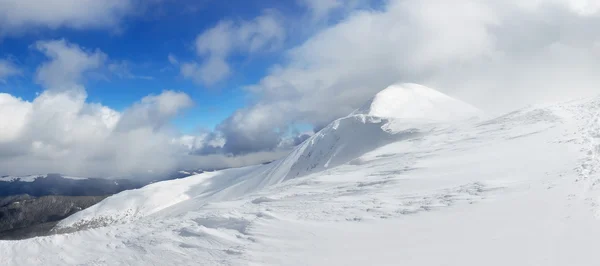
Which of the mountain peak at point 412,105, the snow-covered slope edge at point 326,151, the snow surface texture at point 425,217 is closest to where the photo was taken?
the snow surface texture at point 425,217

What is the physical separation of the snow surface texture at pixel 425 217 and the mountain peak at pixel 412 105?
210 ft

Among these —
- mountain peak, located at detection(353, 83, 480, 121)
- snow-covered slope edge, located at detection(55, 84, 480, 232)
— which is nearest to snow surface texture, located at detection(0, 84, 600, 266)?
snow-covered slope edge, located at detection(55, 84, 480, 232)

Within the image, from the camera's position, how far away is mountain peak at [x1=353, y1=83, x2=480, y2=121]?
108500 mm

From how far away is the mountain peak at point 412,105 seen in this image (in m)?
108

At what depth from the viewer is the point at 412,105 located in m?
120

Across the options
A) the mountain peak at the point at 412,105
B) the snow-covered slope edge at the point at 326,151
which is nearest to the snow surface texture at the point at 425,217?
the snow-covered slope edge at the point at 326,151

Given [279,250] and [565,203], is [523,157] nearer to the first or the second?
[565,203]

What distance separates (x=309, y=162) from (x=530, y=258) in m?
81.6

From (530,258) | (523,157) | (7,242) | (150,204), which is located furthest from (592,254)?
(150,204)

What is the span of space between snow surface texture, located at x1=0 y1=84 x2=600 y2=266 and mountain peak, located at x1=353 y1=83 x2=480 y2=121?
210ft

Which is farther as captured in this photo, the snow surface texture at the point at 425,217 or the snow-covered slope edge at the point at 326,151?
the snow-covered slope edge at the point at 326,151

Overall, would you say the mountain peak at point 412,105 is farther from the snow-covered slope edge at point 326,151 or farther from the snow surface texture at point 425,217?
the snow surface texture at point 425,217

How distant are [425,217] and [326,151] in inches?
3035

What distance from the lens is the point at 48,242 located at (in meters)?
31.9
